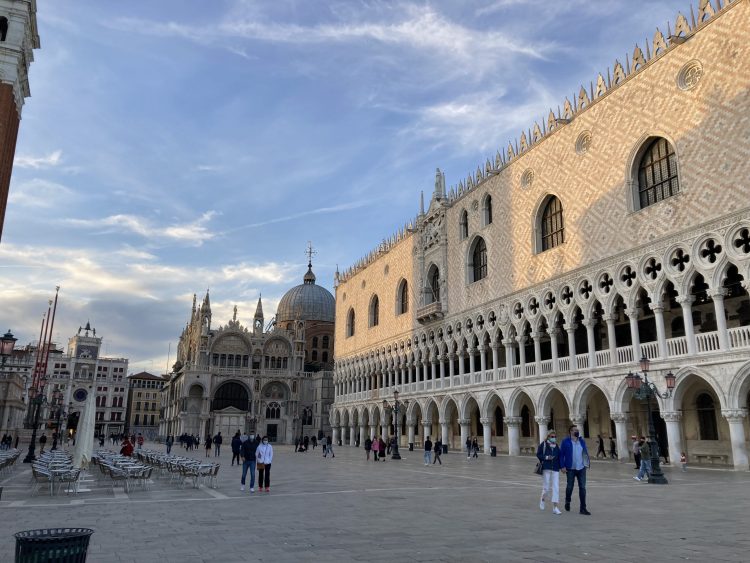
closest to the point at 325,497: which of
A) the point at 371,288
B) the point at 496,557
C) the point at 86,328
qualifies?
the point at 496,557

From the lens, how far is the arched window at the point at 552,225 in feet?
88.8

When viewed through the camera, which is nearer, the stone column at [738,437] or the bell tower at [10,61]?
the stone column at [738,437]

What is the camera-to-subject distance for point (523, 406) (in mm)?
31859

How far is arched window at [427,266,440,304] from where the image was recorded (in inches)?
1492

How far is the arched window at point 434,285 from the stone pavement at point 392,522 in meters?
24.5

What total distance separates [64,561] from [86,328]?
10902cm

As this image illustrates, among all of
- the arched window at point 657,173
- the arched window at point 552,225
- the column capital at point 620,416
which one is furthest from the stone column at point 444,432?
the arched window at point 657,173

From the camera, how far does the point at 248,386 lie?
57.9 m

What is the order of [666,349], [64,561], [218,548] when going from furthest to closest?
[666,349], [218,548], [64,561]

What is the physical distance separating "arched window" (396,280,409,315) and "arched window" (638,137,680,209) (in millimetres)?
21355

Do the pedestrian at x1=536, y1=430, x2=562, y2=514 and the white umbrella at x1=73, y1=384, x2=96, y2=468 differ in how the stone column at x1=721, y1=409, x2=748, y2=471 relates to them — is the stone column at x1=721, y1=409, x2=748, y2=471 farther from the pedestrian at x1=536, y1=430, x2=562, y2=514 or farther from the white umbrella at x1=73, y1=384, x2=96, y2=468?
the white umbrella at x1=73, y1=384, x2=96, y2=468

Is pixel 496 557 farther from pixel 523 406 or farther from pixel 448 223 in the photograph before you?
pixel 448 223

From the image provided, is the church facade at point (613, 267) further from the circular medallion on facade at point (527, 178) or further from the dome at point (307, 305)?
the dome at point (307, 305)

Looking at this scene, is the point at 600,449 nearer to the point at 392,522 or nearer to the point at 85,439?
the point at 392,522
